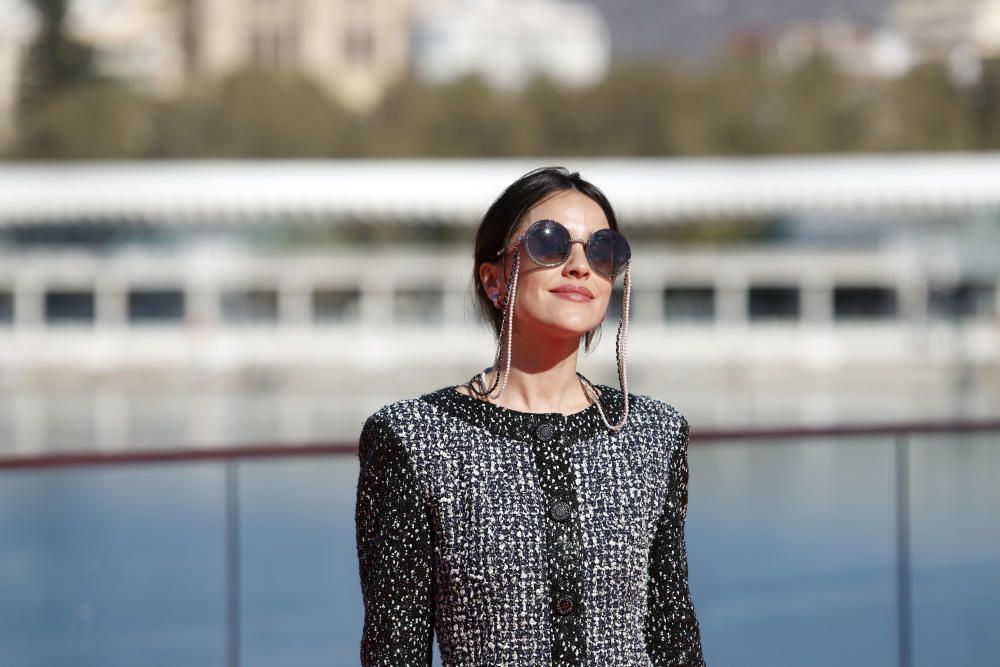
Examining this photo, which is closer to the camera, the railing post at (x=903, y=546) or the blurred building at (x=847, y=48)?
the railing post at (x=903, y=546)

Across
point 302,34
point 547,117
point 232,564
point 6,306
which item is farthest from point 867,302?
point 302,34

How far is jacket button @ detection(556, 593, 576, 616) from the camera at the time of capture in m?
1.92

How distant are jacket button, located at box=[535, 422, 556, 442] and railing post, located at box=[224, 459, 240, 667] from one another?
2.65 metres

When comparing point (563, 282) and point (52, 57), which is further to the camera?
point (52, 57)

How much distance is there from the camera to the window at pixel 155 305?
120 ft

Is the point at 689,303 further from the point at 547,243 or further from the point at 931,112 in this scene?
the point at 547,243

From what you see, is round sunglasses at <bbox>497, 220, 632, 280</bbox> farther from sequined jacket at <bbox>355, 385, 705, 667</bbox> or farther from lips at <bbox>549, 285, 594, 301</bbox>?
sequined jacket at <bbox>355, 385, 705, 667</bbox>

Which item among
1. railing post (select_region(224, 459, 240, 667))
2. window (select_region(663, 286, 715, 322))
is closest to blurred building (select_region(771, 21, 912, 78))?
window (select_region(663, 286, 715, 322))

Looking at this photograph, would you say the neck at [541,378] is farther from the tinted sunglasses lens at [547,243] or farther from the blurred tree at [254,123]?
the blurred tree at [254,123]

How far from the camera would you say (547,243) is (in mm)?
1970

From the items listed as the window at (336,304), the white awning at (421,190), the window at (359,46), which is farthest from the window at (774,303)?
the window at (359,46)

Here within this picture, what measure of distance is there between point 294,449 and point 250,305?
32640 mm

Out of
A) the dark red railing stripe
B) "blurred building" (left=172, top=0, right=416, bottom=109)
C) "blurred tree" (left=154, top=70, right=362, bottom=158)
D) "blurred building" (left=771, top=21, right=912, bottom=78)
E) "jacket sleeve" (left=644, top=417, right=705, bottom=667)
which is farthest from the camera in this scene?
"blurred building" (left=172, top=0, right=416, bottom=109)

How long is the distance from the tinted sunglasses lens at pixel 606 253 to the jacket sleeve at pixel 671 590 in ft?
0.74
